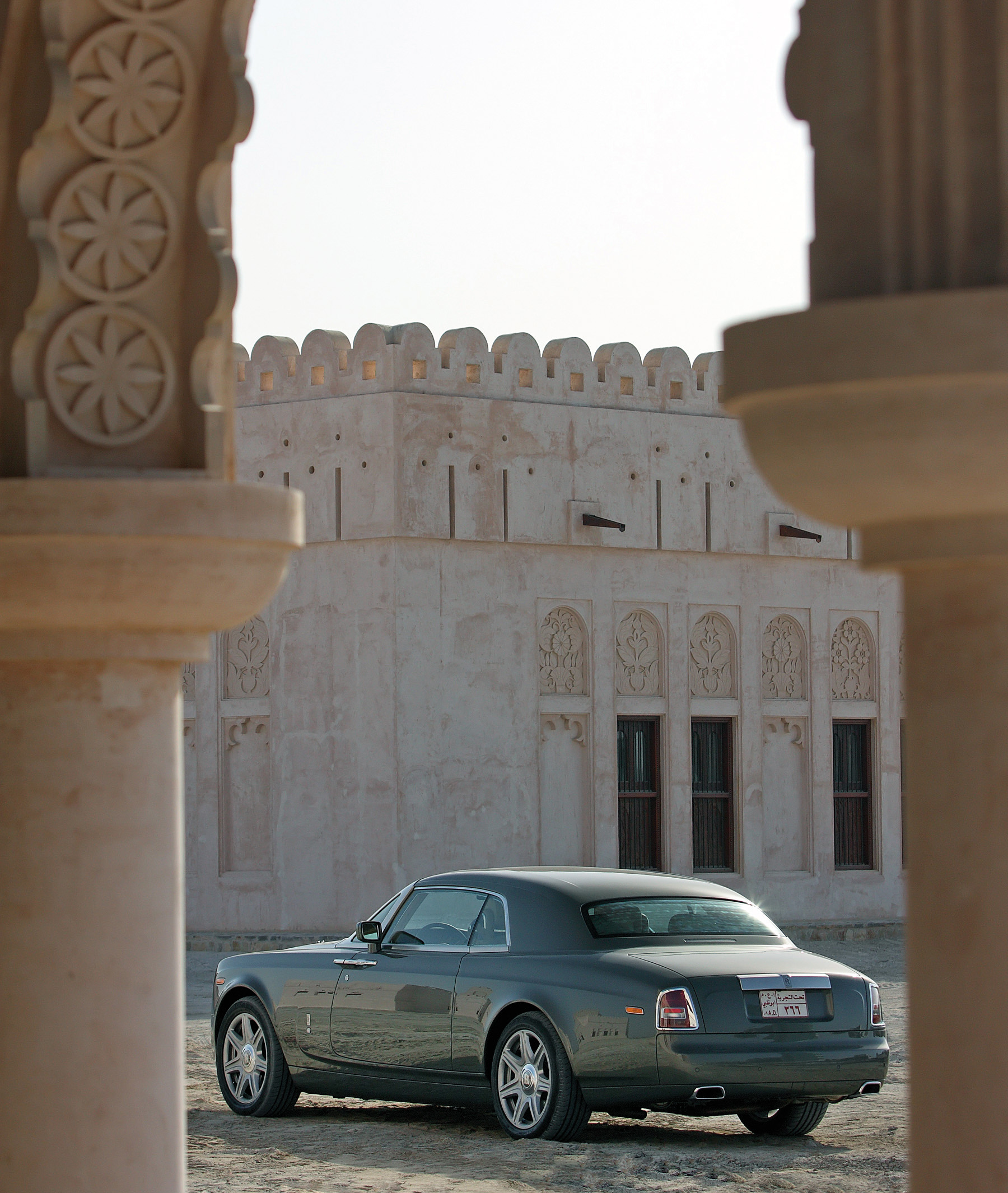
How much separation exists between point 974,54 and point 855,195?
307mm

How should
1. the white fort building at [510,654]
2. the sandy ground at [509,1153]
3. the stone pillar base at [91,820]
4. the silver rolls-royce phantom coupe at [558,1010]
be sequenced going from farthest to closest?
the white fort building at [510,654] < the silver rolls-royce phantom coupe at [558,1010] < the sandy ground at [509,1153] < the stone pillar base at [91,820]

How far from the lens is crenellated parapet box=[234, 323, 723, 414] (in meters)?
Result: 21.6

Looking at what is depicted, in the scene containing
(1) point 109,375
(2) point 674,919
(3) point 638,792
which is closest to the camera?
(1) point 109,375

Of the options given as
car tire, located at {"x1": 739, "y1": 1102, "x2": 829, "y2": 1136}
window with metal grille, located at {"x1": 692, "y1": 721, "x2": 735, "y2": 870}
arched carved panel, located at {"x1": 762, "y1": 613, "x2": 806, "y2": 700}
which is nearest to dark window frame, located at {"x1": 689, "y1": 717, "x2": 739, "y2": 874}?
window with metal grille, located at {"x1": 692, "y1": 721, "x2": 735, "y2": 870}

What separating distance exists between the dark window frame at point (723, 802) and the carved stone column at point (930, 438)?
63.9 ft

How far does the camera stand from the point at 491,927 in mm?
10062

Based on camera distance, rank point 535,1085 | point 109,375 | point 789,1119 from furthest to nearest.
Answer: point 789,1119
point 535,1085
point 109,375

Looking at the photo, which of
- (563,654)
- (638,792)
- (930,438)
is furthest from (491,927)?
(638,792)

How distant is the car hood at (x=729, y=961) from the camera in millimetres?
9172

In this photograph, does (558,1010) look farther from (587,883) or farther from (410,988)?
(410,988)

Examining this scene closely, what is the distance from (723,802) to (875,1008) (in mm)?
13803

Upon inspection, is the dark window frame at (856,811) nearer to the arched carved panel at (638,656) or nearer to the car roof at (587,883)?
the arched carved panel at (638,656)

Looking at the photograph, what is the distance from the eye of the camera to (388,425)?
21344 mm

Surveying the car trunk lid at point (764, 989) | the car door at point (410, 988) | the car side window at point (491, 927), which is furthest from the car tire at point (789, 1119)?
the car door at point (410, 988)
